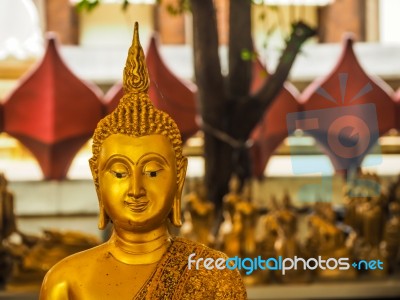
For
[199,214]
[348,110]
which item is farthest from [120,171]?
[199,214]

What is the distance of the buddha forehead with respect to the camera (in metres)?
1.10

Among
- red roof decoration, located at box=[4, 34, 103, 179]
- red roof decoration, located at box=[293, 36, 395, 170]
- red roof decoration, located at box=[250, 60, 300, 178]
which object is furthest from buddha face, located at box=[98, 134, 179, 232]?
red roof decoration, located at box=[250, 60, 300, 178]

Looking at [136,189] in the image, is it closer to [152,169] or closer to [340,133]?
[152,169]

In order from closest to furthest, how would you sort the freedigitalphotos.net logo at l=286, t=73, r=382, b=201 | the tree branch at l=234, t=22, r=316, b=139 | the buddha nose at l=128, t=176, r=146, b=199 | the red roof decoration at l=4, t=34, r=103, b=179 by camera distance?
the buddha nose at l=128, t=176, r=146, b=199
the freedigitalphotos.net logo at l=286, t=73, r=382, b=201
the tree branch at l=234, t=22, r=316, b=139
the red roof decoration at l=4, t=34, r=103, b=179

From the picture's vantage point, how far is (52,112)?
3141 millimetres

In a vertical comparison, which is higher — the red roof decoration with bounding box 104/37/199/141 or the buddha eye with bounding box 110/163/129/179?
the buddha eye with bounding box 110/163/129/179

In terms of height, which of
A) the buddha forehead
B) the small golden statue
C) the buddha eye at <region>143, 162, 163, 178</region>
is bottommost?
the small golden statue

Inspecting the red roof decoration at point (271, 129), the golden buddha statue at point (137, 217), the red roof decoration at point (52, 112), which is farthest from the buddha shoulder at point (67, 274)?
the red roof decoration at point (271, 129)

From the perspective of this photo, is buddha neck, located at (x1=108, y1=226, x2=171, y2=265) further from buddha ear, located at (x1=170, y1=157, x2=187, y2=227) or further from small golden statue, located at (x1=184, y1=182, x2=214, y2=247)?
small golden statue, located at (x1=184, y1=182, x2=214, y2=247)

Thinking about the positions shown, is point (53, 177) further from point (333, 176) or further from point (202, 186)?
point (333, 176)

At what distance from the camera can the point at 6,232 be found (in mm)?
2779

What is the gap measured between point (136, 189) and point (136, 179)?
0.04ft

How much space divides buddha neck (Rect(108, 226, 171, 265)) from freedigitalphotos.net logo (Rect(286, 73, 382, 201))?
1330 mm

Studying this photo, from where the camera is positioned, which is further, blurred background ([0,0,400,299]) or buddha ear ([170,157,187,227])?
blurred background ([0,0,400,299])
